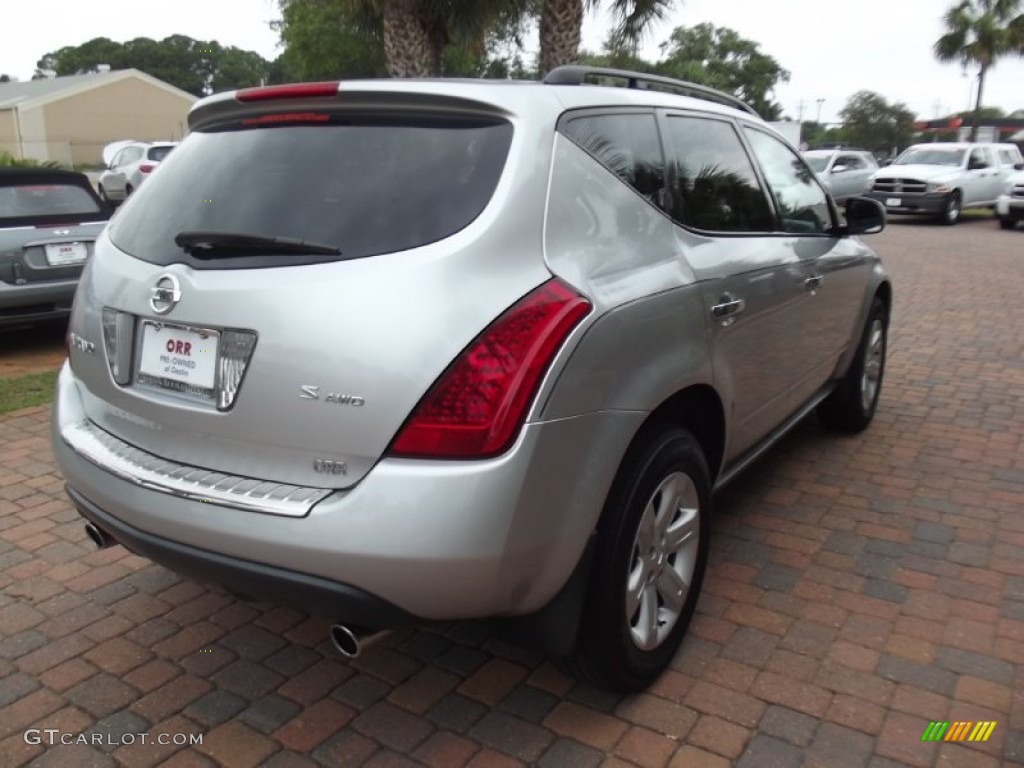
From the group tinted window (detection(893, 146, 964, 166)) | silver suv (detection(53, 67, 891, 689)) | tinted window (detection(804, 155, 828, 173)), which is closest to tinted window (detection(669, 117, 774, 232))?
silver suv (detection(53, 67, 891, 689))

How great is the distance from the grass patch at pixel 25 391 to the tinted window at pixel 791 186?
14.8 feet

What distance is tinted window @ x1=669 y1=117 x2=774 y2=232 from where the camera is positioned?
9.89 feet

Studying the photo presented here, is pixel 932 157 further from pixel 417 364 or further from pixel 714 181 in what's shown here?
pixel 417 364

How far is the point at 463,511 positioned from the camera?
2.00 metres

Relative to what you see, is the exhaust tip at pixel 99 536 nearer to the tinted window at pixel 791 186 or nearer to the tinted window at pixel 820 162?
the tinted window at pixel 791 186

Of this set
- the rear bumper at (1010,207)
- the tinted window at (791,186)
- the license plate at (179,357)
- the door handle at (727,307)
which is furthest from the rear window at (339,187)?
the rear bumper at (1010,207)

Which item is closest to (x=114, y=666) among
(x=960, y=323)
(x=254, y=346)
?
(x=254, y=346)

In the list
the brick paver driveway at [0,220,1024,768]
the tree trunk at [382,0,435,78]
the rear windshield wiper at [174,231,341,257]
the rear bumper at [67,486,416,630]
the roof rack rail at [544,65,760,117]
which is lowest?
the brick paver driveway at [0,220,1024,768]

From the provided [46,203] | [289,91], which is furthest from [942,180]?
[289,91]

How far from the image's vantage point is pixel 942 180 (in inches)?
796

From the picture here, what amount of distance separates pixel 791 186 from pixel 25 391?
4.91 metres

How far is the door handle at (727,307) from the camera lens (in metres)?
2.88

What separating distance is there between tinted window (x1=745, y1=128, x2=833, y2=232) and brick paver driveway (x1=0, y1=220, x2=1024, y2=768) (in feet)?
4.22

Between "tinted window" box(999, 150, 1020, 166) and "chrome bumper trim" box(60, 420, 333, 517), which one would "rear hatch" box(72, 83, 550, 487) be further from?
"tinted window" box(999, 150, 1020, 166)
